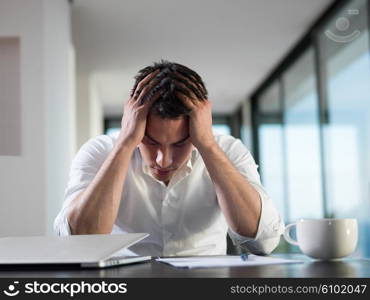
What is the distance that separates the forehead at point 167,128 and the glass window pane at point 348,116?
265cm

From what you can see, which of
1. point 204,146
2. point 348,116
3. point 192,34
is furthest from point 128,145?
point 192,34

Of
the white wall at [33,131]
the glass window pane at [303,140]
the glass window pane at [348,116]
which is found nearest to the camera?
the white wall at [33,131]

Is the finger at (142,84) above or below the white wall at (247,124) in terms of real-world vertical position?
below

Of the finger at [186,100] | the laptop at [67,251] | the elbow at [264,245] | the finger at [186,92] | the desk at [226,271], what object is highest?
the finger at [186,92]

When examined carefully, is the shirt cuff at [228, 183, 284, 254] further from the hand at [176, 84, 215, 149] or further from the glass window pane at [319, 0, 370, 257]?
the glass window pane at [319, 0, 370, 257]

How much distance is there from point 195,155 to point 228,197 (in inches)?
10.9

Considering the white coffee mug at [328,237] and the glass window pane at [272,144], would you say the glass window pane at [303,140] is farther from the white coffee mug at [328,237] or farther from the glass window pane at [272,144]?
the white coffee mug at [328,237]

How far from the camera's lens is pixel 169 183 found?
1.52m

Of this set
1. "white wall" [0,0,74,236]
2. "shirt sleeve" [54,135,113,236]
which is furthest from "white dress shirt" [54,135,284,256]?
"white wall" [0,0,74,236]

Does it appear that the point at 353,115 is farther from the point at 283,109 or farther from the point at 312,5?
the point at 283,109

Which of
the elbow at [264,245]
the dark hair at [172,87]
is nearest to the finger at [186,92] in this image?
the dark hair at [172,87]

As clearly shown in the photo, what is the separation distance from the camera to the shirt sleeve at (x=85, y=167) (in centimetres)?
143

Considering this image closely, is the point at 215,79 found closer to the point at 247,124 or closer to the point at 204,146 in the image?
the point at 247,124

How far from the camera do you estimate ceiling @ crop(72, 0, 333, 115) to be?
15.3 feet
